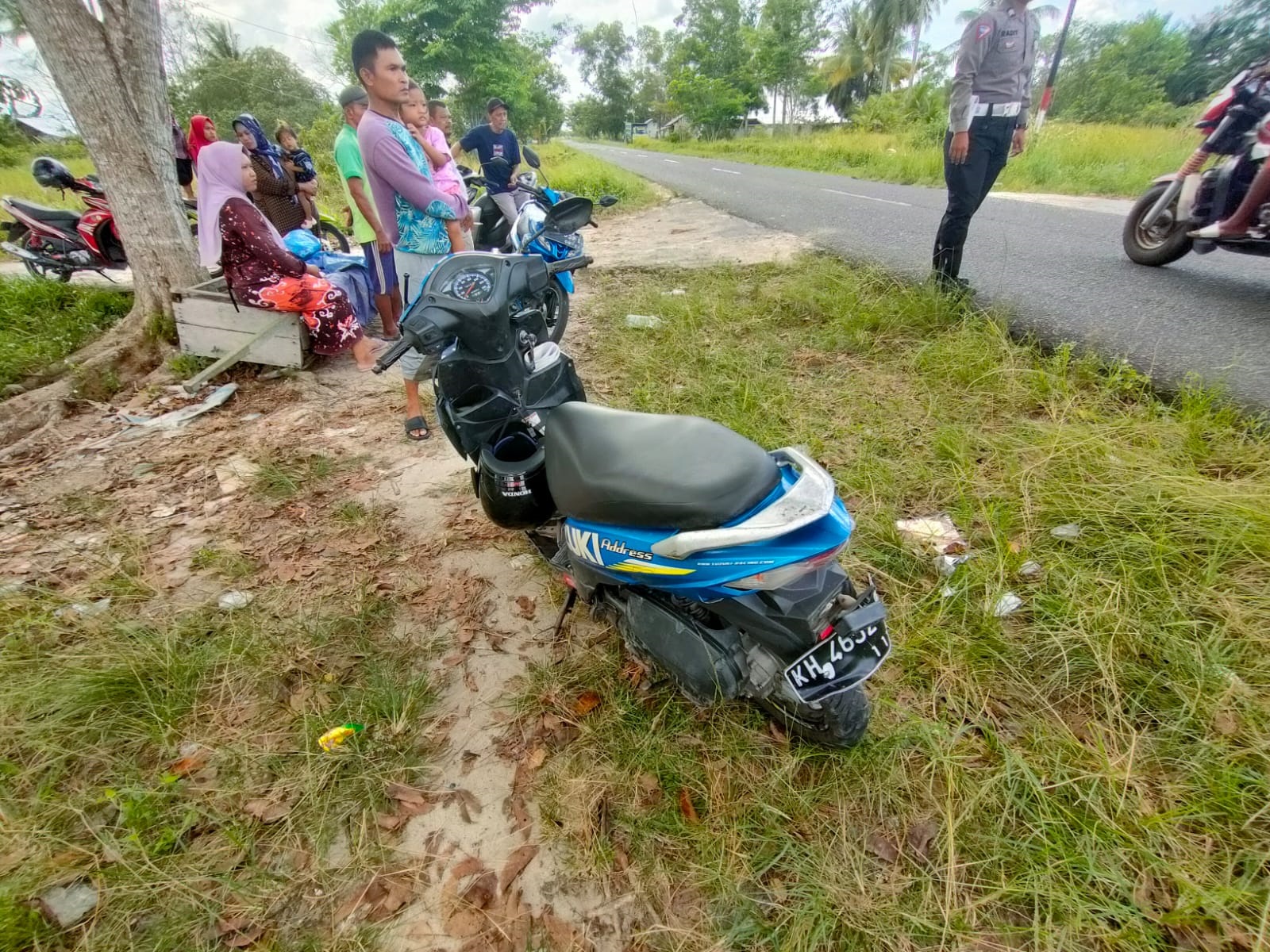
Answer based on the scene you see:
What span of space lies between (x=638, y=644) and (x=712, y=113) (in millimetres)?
40009

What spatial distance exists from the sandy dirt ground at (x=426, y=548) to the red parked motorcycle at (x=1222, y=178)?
4.40 meters

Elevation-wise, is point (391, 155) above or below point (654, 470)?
above

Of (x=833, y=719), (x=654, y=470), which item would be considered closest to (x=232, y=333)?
(x=654, y=470)

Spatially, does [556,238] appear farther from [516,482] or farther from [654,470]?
[654,470]

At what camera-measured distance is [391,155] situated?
3164 millimetres

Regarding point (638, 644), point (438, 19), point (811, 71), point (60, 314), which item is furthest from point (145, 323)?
point (811, 71)

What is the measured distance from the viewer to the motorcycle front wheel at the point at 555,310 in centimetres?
218

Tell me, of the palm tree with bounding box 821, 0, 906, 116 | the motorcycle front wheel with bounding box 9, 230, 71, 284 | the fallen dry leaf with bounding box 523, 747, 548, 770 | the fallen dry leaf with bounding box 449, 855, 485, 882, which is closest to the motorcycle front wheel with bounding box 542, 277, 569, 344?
the fallen dry leaf with bounding box 523, 747, 548, 770

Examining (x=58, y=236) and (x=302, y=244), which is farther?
(x=58, y=236)

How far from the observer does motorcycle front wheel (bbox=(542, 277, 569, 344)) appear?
2.18m

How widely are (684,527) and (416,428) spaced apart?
2561 mm

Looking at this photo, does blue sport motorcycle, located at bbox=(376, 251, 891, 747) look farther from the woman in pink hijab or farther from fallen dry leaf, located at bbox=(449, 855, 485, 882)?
the woman in pink hijab

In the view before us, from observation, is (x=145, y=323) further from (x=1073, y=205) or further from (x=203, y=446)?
(x=1073, y=205)

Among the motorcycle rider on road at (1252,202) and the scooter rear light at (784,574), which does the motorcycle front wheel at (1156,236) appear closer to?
A: the motorcycle rider on road at (1252,202)
